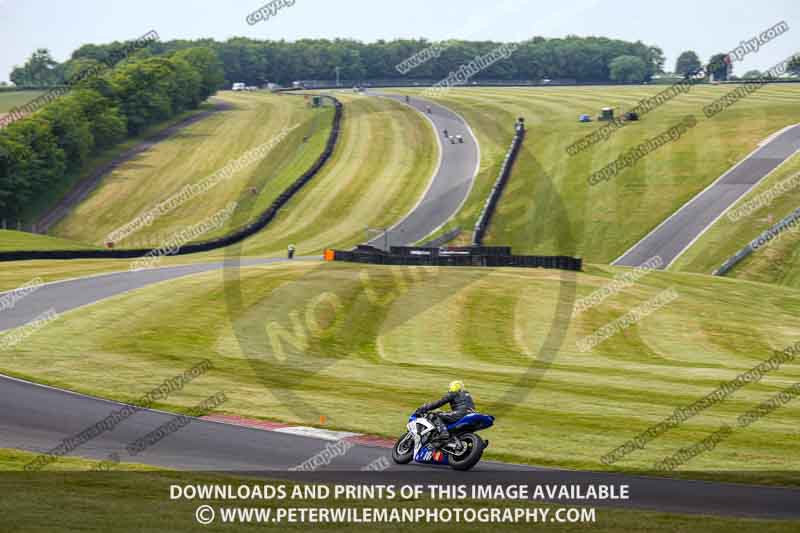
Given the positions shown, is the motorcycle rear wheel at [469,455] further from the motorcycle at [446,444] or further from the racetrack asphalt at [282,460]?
the racetrack asphalt at [282,460]

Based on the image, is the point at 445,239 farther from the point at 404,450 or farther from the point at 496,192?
the point at 404,450

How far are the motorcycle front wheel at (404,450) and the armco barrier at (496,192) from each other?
191 feet

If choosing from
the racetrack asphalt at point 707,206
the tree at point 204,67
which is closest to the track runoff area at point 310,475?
the racetrack asphalt at point 707,206

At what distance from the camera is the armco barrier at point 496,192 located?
8180 cm

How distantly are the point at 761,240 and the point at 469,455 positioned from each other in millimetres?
56344

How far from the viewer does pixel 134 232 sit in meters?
94.1

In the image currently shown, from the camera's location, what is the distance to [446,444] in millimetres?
21016

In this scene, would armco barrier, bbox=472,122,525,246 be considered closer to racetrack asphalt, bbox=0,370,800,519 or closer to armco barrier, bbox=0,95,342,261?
armco barrier, bbox=0,95,342,261

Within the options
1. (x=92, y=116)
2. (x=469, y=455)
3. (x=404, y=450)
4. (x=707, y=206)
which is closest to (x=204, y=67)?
(x=92, y=116)

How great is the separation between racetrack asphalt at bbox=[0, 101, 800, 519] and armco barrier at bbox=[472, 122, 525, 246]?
182 ft

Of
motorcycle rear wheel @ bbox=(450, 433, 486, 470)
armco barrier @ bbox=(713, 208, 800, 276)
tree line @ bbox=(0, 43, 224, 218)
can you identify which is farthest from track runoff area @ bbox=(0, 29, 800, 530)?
tree line @ bbox=(0, 43, 224, 218)

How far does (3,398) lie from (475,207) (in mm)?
64711

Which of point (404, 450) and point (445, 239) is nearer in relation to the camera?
point (404, 450)

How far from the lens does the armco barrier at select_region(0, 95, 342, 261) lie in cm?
6053
